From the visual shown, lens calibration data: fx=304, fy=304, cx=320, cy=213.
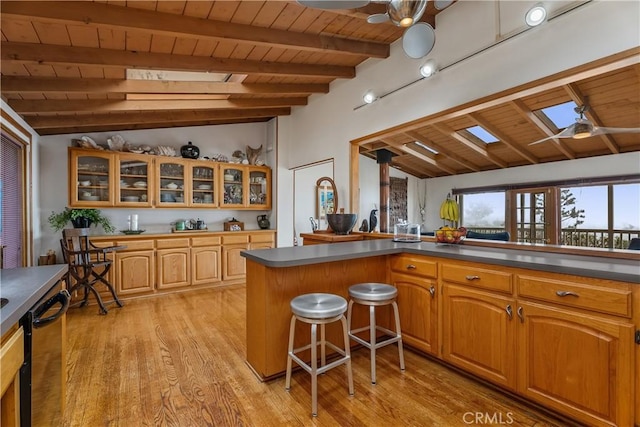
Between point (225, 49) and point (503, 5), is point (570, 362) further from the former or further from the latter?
point (225, 49)

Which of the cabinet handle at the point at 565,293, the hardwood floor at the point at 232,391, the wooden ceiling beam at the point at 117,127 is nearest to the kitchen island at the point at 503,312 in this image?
the cabinet handle at the point at 565,293

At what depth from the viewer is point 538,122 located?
13.6 feet

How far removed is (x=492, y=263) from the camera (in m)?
1.95

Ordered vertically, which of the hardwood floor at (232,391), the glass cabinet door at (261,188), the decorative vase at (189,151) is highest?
the decorative vase at (189,151)

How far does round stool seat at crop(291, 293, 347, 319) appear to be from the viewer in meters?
1.82

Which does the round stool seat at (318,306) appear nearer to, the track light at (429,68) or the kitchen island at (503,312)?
the kitchen island at (503,312)

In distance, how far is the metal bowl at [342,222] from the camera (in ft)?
11.3

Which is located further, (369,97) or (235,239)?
(235,239)

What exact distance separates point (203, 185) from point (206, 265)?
4.25 ft

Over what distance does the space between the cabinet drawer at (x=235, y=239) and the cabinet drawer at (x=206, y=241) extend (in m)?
0.08

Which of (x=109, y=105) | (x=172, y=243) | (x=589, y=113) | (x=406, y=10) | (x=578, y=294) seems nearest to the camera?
(x=406, y=10)

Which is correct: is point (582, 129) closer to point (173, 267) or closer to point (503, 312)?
point (503, 312)

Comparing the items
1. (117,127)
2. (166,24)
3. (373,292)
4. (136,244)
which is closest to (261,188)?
(136,244)

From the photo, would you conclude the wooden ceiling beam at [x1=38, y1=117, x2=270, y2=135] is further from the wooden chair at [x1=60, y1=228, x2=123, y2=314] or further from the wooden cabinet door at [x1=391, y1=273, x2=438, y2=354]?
the wooden cabinet door at [x1=391, y1=273, x2=438, y2=354]
